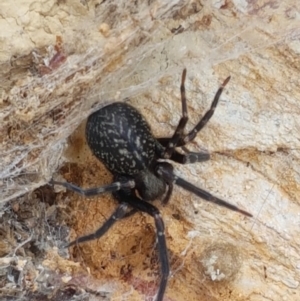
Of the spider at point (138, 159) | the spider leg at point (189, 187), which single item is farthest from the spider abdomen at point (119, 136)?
the spider leg at point (189, 187)

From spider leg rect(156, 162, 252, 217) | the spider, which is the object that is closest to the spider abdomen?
the spider

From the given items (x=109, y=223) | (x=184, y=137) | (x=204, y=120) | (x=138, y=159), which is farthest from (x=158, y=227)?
(x=204, y=120)

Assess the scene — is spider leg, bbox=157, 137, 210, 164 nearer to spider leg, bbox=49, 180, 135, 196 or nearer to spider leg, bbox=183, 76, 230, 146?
spider leg, bbox=183, 76, 230, 146

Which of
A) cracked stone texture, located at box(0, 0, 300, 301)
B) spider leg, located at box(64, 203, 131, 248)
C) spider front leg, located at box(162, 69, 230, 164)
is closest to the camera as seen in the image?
cracked stone texture, located at box(0, 0, 300, 301)

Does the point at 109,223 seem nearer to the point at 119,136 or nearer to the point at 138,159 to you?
the point at 138,159

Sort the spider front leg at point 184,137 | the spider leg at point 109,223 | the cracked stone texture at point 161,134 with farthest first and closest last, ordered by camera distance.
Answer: the spider leg at point 109,223, the spider front leg at point 184,137, the cracked stone texture at point 161,134

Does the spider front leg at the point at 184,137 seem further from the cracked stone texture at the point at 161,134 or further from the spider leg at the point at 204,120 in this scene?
the cracked stone texture at the point at 161,134

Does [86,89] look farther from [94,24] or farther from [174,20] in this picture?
[174,20]
